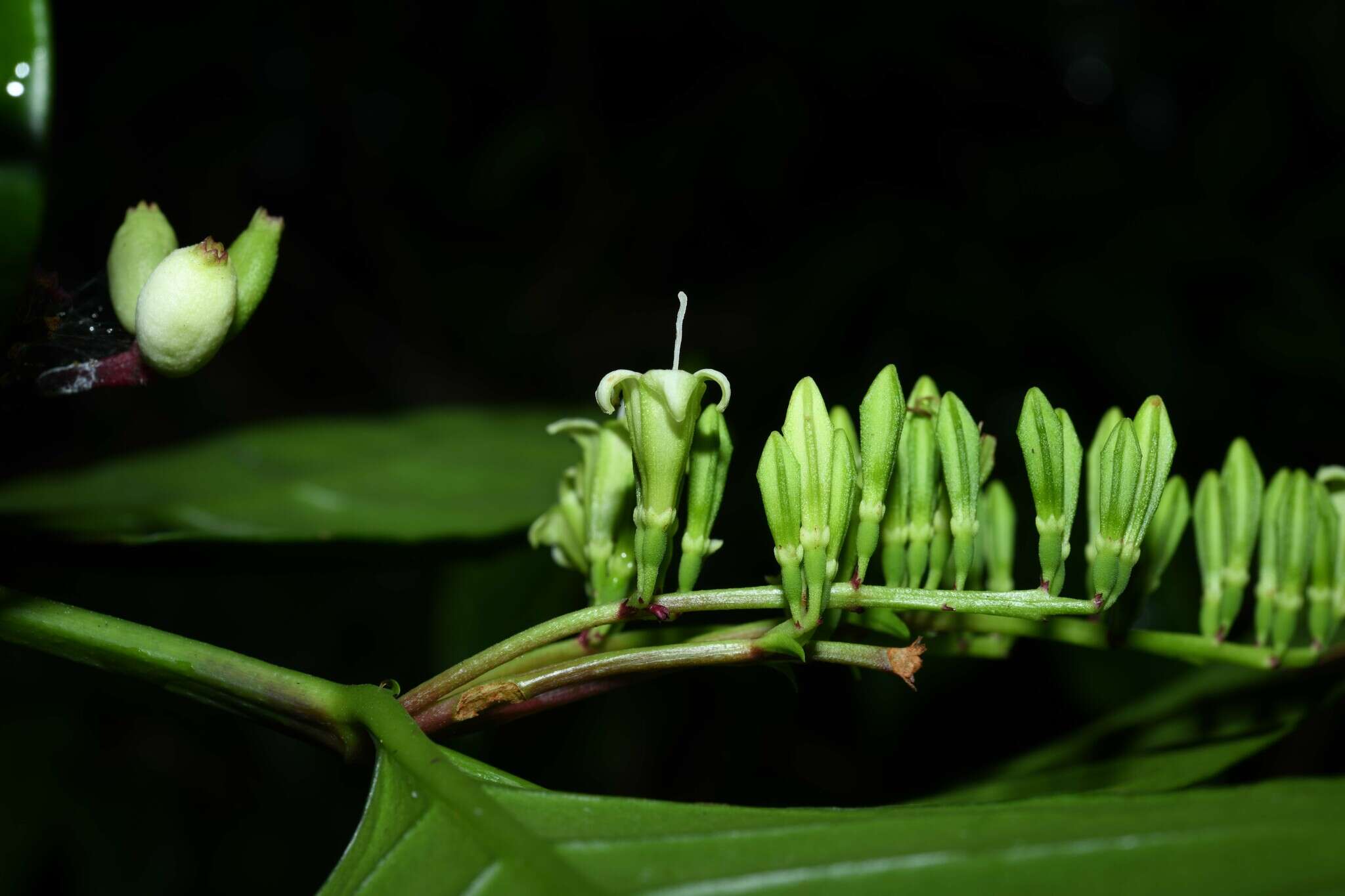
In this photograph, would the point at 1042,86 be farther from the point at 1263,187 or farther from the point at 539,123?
the point at 539,123

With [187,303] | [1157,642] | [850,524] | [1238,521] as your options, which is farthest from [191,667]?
[1238,521]

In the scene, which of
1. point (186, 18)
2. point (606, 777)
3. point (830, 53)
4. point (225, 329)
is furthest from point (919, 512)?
point (186, 18)

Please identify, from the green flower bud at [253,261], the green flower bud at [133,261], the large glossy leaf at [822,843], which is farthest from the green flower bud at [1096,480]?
the green flower bud at [133,261]

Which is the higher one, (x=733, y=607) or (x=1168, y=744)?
(x=733, y=607)

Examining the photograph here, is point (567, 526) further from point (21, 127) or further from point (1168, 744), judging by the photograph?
point (1168, 744)

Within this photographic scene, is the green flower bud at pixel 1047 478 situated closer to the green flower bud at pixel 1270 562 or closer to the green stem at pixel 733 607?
the green stem at pixel 733 607
